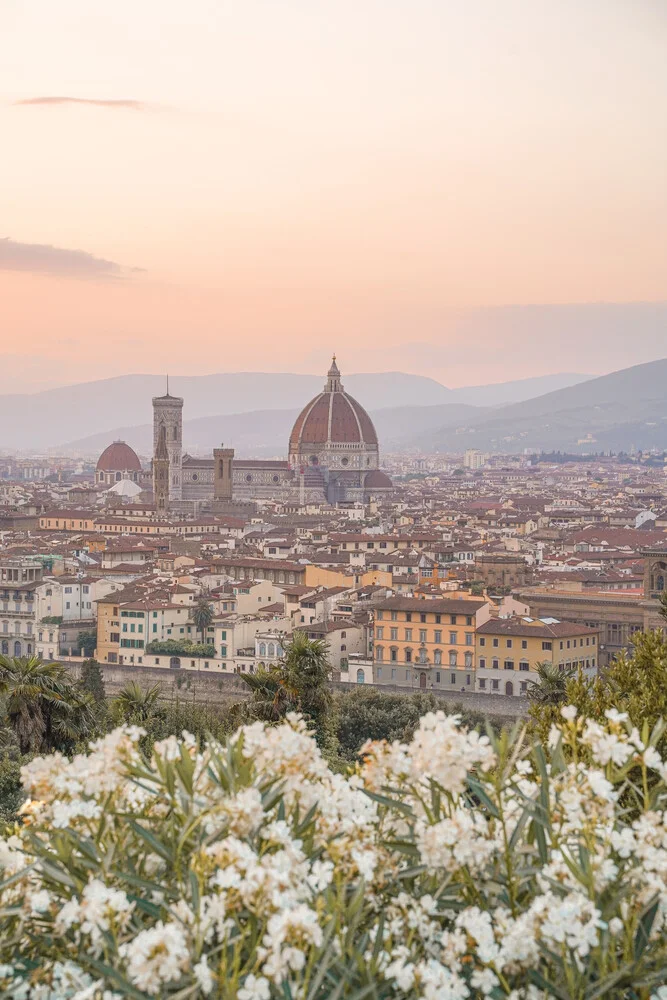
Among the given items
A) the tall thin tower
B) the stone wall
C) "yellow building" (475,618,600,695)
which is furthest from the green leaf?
the tall thin tower

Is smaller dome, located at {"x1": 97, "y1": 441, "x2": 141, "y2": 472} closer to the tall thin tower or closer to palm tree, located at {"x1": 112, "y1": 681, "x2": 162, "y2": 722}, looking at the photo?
the tall thin tower

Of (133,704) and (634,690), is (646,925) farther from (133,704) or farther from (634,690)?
(133,704)

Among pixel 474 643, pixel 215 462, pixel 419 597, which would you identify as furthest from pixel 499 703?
pixel 215 462

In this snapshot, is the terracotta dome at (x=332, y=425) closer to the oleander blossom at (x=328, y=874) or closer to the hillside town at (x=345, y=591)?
the hillside town at (x=345, y=591)

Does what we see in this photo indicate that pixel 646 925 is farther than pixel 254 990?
Yes

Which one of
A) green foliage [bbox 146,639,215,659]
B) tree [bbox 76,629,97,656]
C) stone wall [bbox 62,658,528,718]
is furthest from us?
tree [bbox 76,629,97,656]

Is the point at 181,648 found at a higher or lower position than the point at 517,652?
lower

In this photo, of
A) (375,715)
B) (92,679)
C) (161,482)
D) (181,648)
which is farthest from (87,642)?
(161,482)
